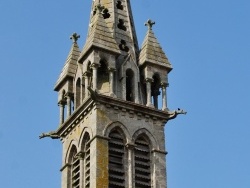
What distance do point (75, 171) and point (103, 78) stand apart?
499 cm

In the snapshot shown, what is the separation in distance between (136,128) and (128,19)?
24.0 feet

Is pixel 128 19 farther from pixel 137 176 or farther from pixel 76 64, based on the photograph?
pixel 137 176

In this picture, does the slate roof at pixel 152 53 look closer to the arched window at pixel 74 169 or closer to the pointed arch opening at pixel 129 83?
the pointed arch opening at pixel 129 83

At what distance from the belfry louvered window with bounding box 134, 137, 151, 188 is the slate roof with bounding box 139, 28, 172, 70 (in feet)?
14.9

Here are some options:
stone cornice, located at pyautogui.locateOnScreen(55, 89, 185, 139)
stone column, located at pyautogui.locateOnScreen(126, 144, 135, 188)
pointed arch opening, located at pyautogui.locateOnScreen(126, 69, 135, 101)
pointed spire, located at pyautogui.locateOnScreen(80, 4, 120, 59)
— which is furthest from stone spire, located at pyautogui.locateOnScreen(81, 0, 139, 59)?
stone column, located at pyautogui.locateOnScreen(126, 144, 135, 188)

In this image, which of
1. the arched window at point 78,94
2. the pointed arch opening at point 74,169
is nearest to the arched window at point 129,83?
the arched window at point 78,94

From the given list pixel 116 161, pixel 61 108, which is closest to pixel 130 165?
pixel 116 161

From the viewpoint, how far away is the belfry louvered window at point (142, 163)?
4338cm

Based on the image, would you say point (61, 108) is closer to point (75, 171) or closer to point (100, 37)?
point (75, 171)

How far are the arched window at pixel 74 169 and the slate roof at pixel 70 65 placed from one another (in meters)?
4.33

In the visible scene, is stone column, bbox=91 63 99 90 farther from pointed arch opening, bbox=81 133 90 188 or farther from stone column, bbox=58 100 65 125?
stone column, bbox=58 100 65 125

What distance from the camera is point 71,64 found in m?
48.2

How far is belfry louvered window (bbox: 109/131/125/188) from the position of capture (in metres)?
42.5

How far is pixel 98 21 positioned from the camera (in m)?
46.9
